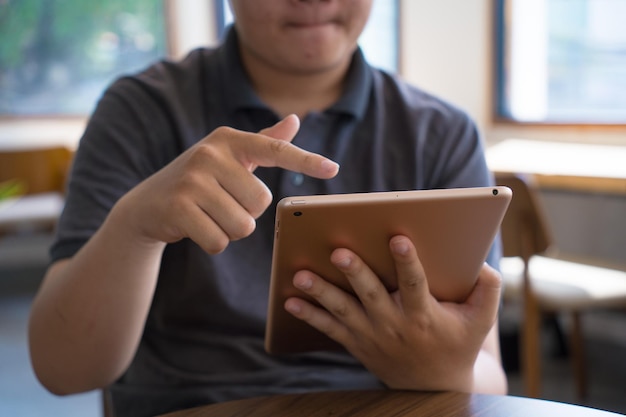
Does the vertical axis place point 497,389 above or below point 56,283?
below

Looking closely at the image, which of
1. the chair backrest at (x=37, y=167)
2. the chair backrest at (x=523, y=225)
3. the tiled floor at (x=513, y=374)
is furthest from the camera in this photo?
the chair backrest at (x=37, y=167)

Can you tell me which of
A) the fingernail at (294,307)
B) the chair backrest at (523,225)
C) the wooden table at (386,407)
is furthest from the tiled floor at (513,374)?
the fingernail at (294,307)

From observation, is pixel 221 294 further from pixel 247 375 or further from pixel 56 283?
pixel 56 283

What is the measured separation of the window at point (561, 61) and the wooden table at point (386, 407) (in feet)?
9.85

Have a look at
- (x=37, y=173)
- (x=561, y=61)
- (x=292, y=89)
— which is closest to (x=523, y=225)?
(x=292, y=89)

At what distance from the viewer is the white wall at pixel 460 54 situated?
4000 millimetres

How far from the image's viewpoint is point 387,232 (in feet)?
2.40

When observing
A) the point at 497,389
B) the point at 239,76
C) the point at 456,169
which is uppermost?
the point at 239,76

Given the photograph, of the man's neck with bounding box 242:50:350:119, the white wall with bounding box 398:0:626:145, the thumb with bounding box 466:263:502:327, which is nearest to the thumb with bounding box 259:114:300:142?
the thumb with bounding box 466:263:502:327

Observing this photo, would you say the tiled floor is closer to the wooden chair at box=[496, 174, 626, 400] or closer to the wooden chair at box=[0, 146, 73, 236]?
the wooden chair at box=[496, 174, 626, 400]

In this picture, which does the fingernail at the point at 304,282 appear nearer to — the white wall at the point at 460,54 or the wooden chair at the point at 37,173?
the white wall at the point at 460,54

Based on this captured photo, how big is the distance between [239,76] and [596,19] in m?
3.01

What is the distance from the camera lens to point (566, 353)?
3.07 m

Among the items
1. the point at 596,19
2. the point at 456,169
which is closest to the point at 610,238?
the point at 596,19
